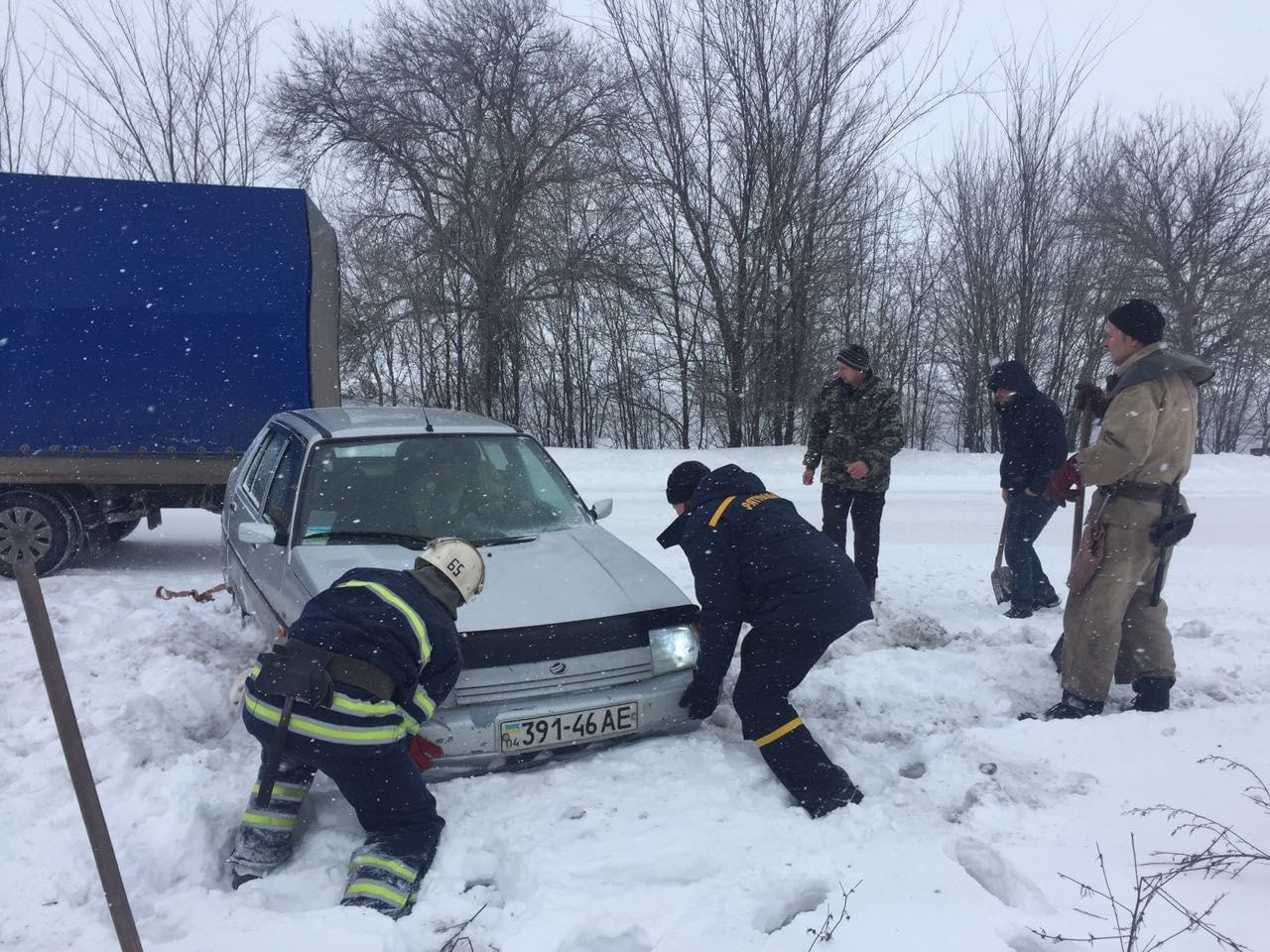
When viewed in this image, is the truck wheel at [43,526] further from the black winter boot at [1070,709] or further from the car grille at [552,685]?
the black winter boot at [1070,709]

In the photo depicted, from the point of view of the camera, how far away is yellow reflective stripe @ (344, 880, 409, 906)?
2639 millimetres

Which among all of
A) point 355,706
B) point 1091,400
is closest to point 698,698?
point 355,706

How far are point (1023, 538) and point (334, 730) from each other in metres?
4.63

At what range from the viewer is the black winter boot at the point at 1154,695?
3.95 metres

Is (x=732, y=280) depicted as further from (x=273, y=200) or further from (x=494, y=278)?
(x=273, y=200)

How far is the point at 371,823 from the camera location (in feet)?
9.46

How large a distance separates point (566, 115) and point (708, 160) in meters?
4.22

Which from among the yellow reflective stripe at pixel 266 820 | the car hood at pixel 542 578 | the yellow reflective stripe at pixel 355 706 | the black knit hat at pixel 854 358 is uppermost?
the black knit hat at pixel 854 358

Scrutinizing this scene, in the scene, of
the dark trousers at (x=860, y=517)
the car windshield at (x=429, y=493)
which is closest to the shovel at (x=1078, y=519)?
the dark trousers at (x=860, y=517)

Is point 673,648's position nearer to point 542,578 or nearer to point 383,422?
point 542,578

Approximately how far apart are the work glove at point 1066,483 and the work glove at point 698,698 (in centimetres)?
211

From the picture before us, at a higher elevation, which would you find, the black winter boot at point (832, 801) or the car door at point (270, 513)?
the car door at point (270, 513)

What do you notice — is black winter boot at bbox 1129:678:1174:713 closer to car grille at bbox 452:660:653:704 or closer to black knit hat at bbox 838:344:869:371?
car grille at bbox 452:660:653:704

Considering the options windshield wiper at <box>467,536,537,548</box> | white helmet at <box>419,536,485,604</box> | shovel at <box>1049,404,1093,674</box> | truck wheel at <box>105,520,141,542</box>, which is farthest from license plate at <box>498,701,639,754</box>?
truck wheel at <box>105,520,141,542</box>
